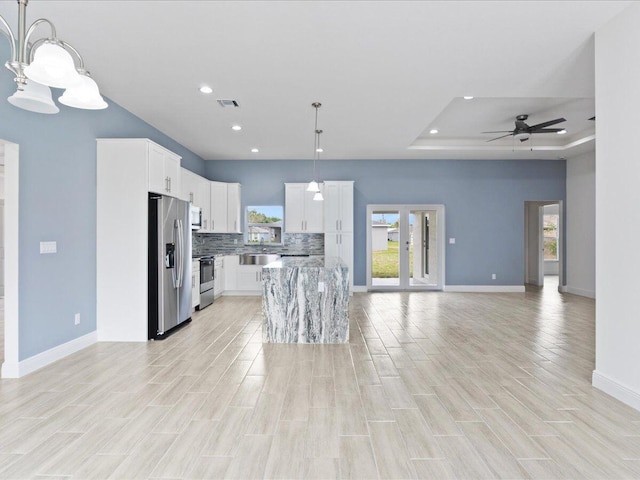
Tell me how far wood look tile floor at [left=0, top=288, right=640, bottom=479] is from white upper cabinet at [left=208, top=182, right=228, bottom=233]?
354 centimetres

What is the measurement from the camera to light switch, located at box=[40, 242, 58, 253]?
134 inches

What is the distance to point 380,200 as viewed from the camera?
8.06 meters

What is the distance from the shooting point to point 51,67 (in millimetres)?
1361

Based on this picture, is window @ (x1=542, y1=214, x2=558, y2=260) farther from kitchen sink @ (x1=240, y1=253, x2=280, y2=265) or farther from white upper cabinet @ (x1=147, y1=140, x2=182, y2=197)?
white upper cabinet @ (x1=147, y1=140, x2=182, y2=197)

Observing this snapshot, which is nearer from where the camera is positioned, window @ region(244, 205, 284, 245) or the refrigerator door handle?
the refrigerator door handle

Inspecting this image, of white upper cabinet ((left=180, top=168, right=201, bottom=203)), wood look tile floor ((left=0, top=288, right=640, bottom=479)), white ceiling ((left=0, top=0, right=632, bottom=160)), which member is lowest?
wood look tile floor ((left=0, top=288, right=640, bottom=479))

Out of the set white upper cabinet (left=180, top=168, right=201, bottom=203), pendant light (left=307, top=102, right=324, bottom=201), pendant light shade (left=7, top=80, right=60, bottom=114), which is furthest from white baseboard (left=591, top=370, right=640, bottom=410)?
white upper cabinet (left=180, top=168, right=201, bottom=203)

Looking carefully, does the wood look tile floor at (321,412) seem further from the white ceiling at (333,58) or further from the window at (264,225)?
the window at (264,225)

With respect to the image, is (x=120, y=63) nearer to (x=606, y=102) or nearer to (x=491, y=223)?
(x=606, y=102)

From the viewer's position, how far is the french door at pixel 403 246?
8.01 m

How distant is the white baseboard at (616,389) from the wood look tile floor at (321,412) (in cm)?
7

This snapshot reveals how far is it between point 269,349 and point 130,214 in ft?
7.43

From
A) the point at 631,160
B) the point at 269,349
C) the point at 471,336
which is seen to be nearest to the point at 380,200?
the point at 471,336

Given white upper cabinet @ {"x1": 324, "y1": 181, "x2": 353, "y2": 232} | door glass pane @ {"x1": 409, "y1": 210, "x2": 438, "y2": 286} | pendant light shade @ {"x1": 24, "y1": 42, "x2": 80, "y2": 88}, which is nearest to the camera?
pendant light shade @ {"x1": 24, "y1": 42, "x2": 80, "y2": 88}
